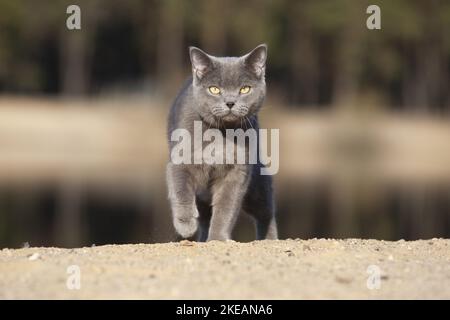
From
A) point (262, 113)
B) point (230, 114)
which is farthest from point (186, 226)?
point (262, 113)

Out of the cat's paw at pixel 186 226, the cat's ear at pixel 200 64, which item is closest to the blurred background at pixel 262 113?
the cat's paw at pixel 186 226

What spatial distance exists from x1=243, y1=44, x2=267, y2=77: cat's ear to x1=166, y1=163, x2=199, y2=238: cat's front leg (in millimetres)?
946

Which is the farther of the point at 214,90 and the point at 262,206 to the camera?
the point at 262,206

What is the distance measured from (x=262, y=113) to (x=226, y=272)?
49.4 feet

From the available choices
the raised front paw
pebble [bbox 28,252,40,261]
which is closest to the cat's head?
the raised front paw

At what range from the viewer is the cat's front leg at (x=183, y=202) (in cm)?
619

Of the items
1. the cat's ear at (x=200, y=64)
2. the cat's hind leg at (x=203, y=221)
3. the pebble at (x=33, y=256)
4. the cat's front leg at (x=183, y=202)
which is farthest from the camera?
the cat's hind leg at (x=203, y=221)

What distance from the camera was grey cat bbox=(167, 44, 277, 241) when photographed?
6.22 metres

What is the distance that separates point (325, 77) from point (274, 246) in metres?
33.4

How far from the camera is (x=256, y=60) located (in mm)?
6496

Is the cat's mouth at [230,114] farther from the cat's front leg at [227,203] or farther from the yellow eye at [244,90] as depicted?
the cat's front leg at [227,203]

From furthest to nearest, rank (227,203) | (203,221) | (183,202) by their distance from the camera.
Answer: (203,221), (227,203), (183,202)
